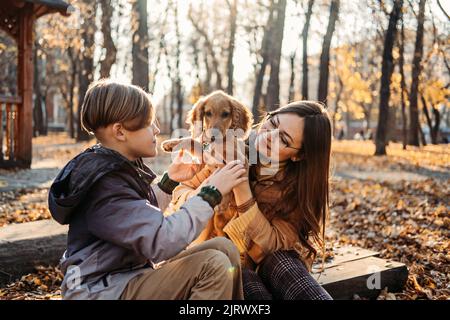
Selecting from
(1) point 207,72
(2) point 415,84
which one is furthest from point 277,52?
(1) point 207,72

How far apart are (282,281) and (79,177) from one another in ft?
4.77

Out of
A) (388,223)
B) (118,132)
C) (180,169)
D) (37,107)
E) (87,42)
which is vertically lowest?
(388,223)

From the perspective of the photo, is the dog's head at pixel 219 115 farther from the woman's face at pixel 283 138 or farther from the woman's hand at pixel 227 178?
the woman's hand at pixel 227 178

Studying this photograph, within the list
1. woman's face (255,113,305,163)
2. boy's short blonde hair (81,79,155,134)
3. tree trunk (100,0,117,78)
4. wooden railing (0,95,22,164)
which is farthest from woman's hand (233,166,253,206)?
tree trunk (100,0,117,78)

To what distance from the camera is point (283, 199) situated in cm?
329

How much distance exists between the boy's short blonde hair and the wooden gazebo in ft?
31.2

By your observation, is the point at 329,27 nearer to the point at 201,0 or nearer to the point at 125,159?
the point at 201,0

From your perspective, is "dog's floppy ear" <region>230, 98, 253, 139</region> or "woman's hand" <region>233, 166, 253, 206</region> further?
"dog's floppy ear" <region>230, 98, 253, 139</region>

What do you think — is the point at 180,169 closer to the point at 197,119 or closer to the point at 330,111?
the point at 197,119

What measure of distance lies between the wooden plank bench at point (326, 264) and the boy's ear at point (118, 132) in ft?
6.87

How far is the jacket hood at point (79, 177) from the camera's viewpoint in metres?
2.24

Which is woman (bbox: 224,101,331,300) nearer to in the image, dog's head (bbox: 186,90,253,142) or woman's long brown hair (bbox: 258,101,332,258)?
woman's long brown hair (bbox: 258,101,332,258)

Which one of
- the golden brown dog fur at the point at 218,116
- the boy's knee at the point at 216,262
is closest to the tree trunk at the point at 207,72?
the golden brown dog fur at the point at 218,116

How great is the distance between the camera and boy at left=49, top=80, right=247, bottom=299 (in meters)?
2.21
